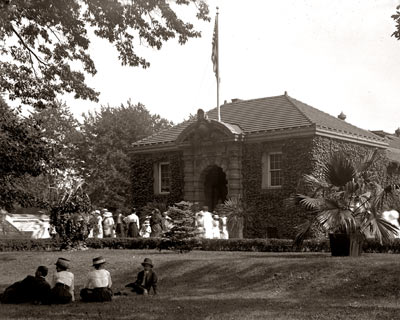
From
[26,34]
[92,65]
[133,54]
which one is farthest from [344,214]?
[26,34]

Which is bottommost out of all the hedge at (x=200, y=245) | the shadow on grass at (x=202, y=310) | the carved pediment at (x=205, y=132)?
the shadow on grass at (x=202, y=310)

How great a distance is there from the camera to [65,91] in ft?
67.8

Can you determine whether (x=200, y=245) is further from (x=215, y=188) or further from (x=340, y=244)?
(x=215, y=188)

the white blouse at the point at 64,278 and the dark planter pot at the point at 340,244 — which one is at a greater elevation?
the dark planter pot at the point at 340,244

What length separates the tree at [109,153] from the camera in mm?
58656

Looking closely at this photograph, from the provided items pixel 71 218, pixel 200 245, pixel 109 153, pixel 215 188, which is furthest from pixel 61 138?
pixel 200 245

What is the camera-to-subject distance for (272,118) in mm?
33656

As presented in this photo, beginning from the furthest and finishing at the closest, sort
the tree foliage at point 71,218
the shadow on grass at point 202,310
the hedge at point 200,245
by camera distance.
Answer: the tree foliage at point 71,218 → the hedge at point 200,245 → the shadow on grass at point 202,310

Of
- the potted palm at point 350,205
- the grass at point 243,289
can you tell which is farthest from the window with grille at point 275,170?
the potted palm at point 350,205

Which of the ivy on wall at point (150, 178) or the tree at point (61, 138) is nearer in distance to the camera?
the ivy on wall at point (150, 178)

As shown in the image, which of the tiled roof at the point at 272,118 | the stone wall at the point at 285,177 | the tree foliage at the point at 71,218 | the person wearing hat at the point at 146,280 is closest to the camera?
the person wearing hat at the point at 146,280

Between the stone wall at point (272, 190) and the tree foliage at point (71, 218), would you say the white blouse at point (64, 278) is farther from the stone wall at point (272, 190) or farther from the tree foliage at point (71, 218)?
the stone wall at point (272, 190)

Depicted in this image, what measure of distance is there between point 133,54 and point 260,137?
15.3 metres

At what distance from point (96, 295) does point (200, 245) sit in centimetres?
1058
